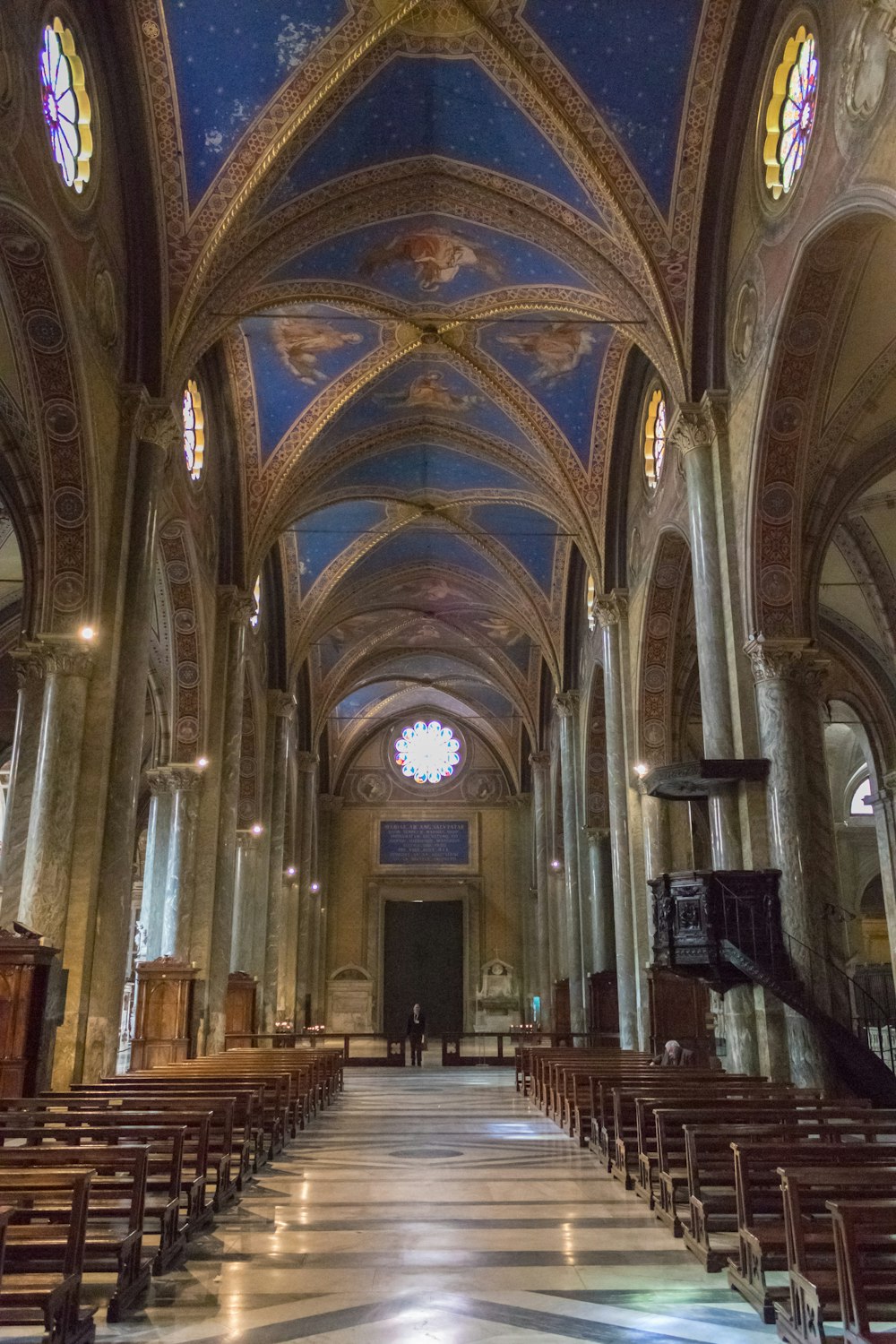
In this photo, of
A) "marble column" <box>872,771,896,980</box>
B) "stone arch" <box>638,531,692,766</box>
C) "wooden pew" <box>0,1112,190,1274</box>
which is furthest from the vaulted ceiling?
"wooden pew" <box>0,1112,190,1274</box>

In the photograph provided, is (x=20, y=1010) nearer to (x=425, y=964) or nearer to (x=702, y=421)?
(x=702, y=421)

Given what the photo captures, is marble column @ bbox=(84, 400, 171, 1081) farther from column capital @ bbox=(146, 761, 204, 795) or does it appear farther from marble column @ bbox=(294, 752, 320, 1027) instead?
marble column @ bbox=(294, 752, 320, 1027)

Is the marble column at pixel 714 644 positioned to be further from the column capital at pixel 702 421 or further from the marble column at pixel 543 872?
the marble column at pixel 543 872

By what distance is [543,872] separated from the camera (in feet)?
111

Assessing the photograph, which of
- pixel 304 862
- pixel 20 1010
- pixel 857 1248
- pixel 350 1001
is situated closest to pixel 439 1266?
pixel 857 1248

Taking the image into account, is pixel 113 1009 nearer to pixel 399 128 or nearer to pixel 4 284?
pixel 4 284

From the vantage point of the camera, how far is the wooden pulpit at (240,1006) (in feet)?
73.8

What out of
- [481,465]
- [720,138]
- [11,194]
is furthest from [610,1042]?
[11,194]

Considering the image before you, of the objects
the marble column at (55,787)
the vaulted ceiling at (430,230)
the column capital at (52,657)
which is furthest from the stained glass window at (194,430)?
the marble column at (55,787)

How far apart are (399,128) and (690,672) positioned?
44.1ft

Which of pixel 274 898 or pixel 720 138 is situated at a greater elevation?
pixel 720 138

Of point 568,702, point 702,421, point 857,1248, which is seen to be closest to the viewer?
point 857,1248

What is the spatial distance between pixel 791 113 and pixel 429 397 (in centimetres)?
1029

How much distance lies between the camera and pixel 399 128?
1527 cm
